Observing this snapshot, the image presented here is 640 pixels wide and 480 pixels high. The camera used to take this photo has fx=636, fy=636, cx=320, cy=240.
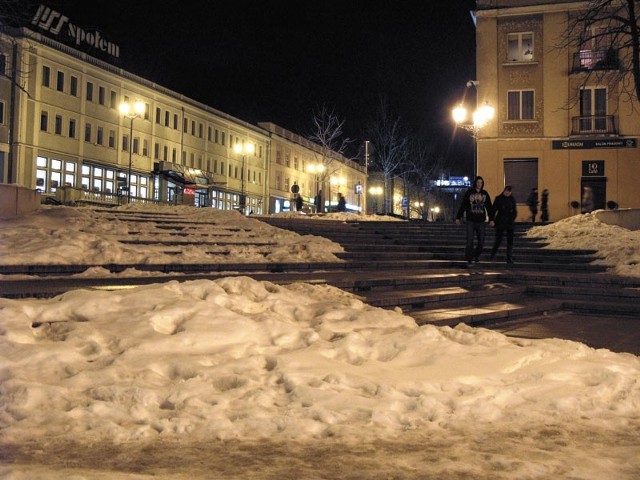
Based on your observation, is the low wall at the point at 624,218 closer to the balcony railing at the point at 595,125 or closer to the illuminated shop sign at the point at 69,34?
the balcony railing at the point at 595,125

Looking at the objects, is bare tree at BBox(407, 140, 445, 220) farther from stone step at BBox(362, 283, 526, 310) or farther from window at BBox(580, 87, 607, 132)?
Answer: stone step at BBox(362, 283, 526, 310)

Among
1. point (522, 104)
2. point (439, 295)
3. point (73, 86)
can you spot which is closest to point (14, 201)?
point (439, 295)

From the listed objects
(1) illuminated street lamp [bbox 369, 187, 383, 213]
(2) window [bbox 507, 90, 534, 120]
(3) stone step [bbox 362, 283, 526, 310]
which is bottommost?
(3) stone step [bbox 362, 283, 526, 310]

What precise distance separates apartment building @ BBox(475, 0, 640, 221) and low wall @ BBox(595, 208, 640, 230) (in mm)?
10450

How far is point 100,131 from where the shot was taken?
51344mm

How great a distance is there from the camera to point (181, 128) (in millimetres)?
63062

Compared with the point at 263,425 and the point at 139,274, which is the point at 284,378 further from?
the point at 139,274

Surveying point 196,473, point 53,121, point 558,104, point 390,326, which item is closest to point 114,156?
point 53,121

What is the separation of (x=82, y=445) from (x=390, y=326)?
4172mm

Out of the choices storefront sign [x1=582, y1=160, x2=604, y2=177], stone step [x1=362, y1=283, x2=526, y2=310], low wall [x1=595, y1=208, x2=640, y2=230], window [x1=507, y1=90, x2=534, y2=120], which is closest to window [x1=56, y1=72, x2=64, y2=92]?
window [x1=507, y1=90, x2=534, y2=120]

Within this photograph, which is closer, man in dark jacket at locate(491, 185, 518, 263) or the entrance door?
man in dark jacket at locate(491, 185, 518, 263)

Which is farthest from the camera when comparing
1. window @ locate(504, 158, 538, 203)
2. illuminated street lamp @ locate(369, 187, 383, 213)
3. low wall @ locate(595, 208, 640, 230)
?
illuminated street lamp @ locate(369, 187, 383, 213)

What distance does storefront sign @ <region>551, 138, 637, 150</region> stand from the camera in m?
31.5

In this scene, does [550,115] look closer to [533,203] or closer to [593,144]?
[593,144]
